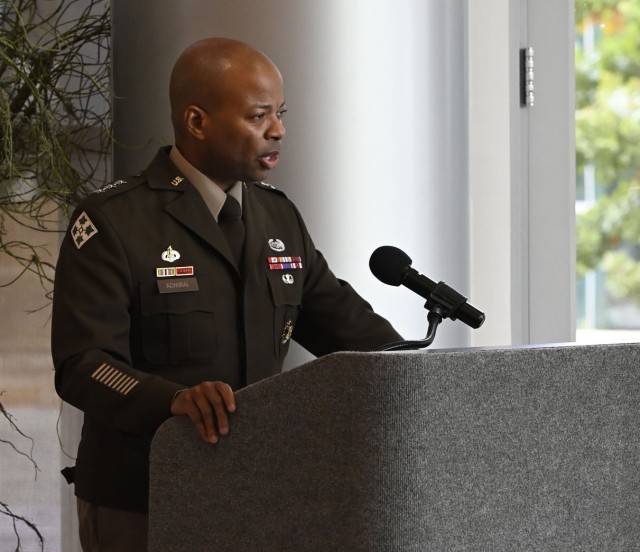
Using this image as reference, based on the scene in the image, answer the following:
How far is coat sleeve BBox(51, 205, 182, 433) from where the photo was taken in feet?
3.78

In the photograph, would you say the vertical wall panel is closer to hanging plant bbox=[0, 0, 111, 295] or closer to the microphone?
hanging plant bbox=[0, 0, 111, 295]

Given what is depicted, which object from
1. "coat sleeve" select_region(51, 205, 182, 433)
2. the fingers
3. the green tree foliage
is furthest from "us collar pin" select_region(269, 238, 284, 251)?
the green tree foliage

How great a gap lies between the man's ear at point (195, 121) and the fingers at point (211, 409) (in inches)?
20.4

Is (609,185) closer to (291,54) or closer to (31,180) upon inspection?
(291,54)

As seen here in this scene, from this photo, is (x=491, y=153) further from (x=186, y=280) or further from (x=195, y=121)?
(x=186, y=280)

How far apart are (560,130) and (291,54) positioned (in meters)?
0.78

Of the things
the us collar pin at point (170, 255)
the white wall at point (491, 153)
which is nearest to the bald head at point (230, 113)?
the us collar pin at point (170, 255)

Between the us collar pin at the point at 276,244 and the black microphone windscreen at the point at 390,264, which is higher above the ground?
the us collar pin at the point at 276,244

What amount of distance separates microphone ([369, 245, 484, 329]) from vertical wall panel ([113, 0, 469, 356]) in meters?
Result: 0.61

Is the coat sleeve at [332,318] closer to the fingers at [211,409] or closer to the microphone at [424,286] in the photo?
the microphone at [424,286]

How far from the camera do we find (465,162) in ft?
6.67

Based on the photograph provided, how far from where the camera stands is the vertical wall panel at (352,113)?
5.94 ft

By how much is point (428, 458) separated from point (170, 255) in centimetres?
63

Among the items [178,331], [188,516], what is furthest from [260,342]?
[188,516]
